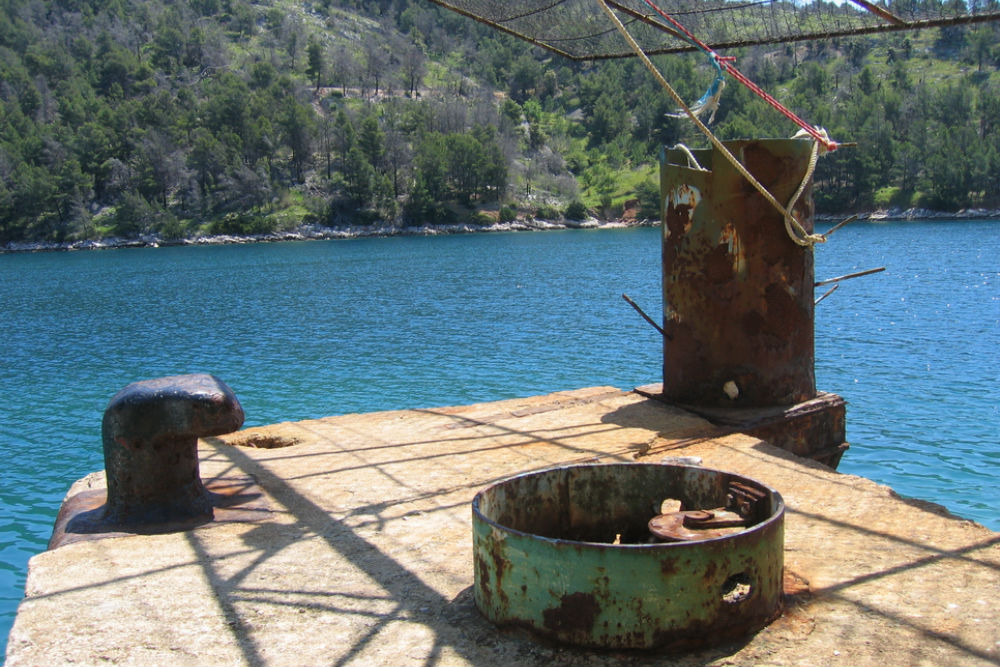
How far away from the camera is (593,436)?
7.04m

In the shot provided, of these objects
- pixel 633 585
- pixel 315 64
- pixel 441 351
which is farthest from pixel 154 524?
pixel 315 64

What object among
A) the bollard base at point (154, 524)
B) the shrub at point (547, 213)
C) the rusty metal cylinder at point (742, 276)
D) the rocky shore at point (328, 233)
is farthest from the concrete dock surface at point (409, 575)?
the shrub at point (547, 213)

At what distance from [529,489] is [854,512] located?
2054 millimetres

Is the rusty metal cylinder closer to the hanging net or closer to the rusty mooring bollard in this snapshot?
the hanging net

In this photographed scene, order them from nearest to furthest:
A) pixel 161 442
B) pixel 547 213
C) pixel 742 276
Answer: pixel 161 442, pixel 742 276, pixel 547 213

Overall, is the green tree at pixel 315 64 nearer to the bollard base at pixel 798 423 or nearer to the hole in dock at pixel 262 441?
the hole in dock at pixel 262 441

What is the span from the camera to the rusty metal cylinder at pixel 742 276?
711 cm

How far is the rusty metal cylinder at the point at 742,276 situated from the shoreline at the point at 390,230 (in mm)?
88198

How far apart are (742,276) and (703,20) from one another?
320 cm

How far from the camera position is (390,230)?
10206 cm

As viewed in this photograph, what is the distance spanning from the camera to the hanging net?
6863 mm

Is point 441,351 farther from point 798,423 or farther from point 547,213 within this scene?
point 547,213

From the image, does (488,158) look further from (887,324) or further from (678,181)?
(678,181)

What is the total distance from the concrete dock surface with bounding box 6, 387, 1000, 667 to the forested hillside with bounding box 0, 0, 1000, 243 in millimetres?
93844
